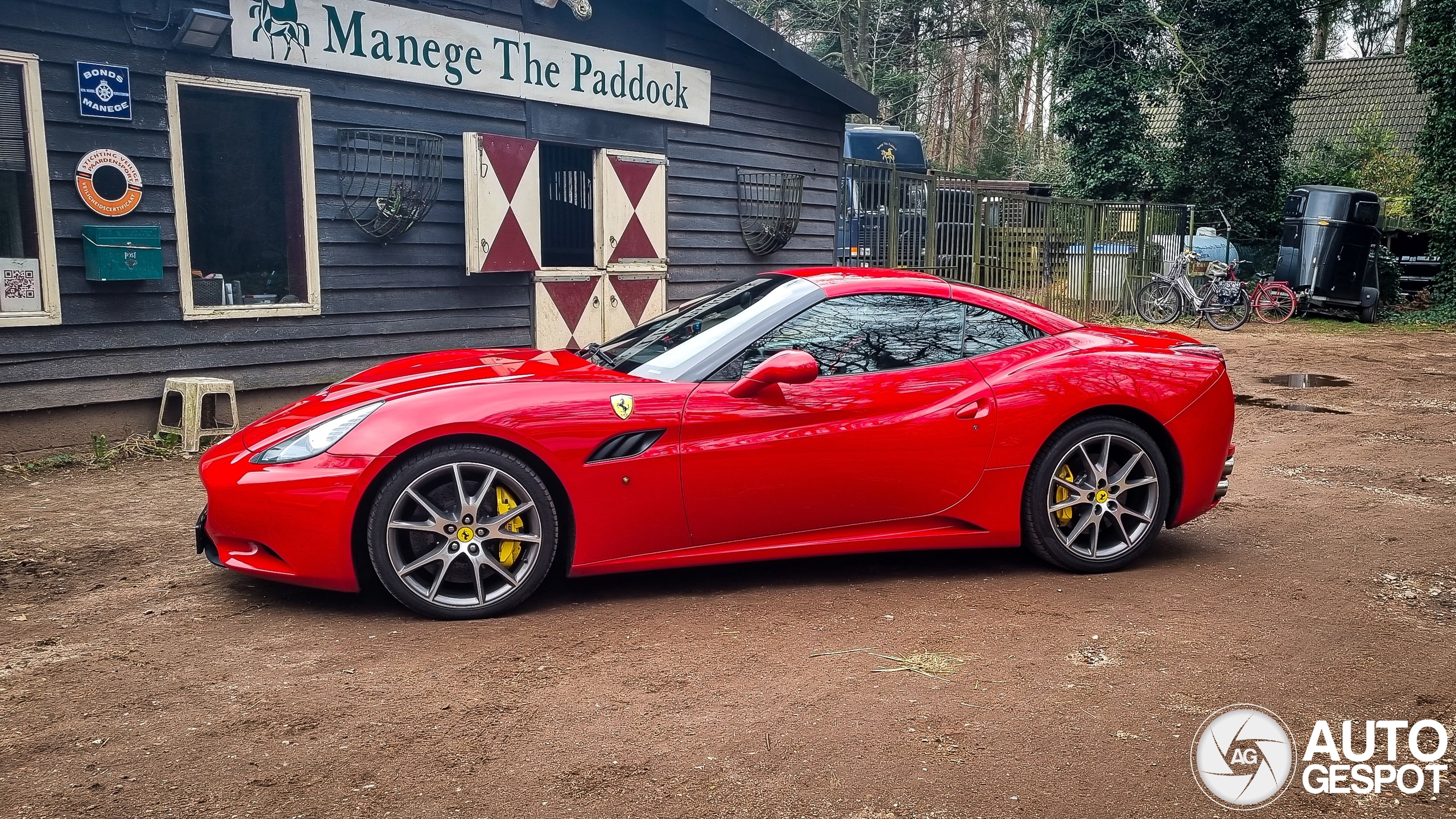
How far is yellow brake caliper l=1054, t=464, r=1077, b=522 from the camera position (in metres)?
4.82

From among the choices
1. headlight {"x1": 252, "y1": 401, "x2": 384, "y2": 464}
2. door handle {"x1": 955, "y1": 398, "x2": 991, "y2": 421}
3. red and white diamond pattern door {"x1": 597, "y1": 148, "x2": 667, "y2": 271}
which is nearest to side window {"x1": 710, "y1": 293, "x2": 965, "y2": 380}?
door handle {"x1": 955, "y1": 398, "x2": 991, "y2": 421}

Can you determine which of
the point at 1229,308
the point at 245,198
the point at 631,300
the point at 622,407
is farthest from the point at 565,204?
the point at 1229,308

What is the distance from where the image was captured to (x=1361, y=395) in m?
11.2

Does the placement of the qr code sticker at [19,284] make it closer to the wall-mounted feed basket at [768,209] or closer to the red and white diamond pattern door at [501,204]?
the red and white diamond pattern door at [501,204]

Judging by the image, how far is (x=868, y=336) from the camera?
15.6 feet

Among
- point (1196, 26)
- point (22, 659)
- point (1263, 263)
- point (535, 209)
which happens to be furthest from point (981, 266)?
point (22, 659)

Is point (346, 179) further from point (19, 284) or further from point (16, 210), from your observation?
point (19, 284)

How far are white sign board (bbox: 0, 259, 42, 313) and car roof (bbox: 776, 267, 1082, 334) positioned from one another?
5.02 meters

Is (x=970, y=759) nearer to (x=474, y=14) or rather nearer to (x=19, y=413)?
(x=19, y=413)

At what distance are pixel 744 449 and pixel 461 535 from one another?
1115 millimetres

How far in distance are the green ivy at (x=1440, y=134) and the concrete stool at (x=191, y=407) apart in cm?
2191

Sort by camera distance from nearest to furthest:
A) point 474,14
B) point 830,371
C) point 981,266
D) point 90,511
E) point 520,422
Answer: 1. point 520,422
2. point 830,371
3. point 90,511
4. point 474,14
5. point 981,266

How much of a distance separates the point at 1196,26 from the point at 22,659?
2688 cm

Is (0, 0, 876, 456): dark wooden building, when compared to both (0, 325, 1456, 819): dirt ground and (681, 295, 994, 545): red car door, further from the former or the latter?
(681, 295, 994, 545): red car door
